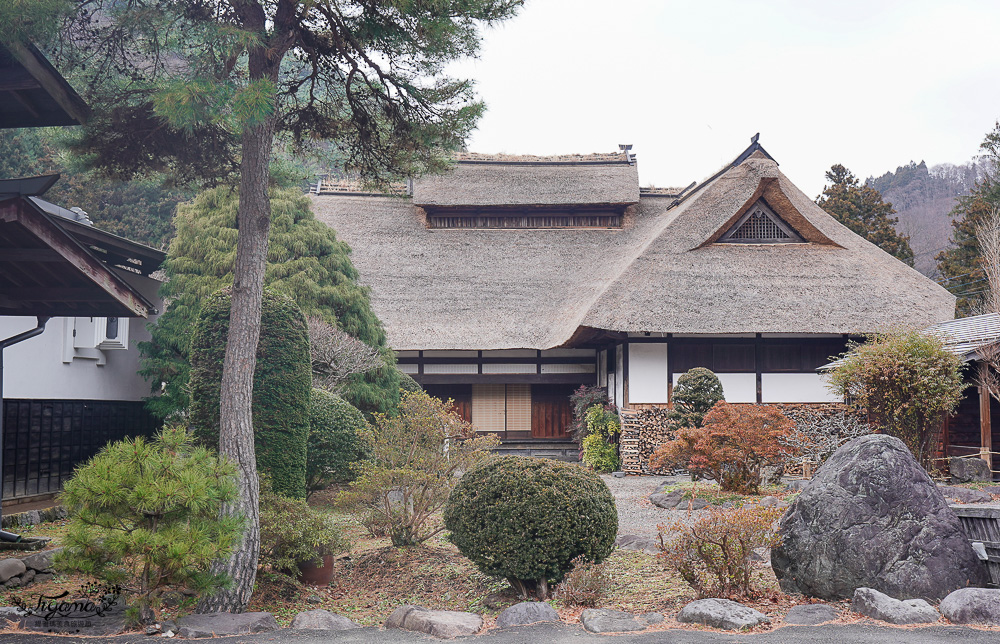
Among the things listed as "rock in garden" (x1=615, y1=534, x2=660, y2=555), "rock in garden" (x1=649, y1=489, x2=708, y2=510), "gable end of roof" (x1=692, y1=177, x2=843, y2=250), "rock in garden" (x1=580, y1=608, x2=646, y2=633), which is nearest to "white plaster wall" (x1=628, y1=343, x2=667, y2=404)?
"gable end of roof" (x1=692, y1=177, x2=843, y2=250)

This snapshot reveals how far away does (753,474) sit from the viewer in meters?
11.6

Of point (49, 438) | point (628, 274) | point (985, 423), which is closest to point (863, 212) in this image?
point (628, 274)

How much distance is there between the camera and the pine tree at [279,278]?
13.4 meters

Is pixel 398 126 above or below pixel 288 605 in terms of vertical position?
above

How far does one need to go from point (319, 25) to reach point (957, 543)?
7415 millimetres

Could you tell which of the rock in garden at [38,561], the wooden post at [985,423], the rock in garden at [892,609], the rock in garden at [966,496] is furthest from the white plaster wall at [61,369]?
the wooden post at [985,423]

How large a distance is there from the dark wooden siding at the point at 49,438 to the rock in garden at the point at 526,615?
752 centimetres

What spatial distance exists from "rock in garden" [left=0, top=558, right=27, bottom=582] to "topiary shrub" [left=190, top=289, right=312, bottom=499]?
6.69ft

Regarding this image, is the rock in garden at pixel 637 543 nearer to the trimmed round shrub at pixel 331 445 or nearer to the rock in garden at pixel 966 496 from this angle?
the trimmed round shrub at pixel 331 445

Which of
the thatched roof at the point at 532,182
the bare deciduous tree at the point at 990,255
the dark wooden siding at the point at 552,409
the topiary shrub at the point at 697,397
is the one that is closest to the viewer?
the topiary shrub at the point at 697,397

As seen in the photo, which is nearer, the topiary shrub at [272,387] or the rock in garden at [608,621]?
the rock in garden at [608,621]

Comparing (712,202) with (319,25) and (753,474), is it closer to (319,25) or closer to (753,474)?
(753,474)

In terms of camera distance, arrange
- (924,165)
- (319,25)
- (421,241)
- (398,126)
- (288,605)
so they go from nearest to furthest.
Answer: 1. (288,605)
2. (319,25)
3. (398,126)
4. (421,241)
5. (924,165)

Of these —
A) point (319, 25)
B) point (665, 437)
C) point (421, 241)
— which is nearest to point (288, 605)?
point (319, 25)
